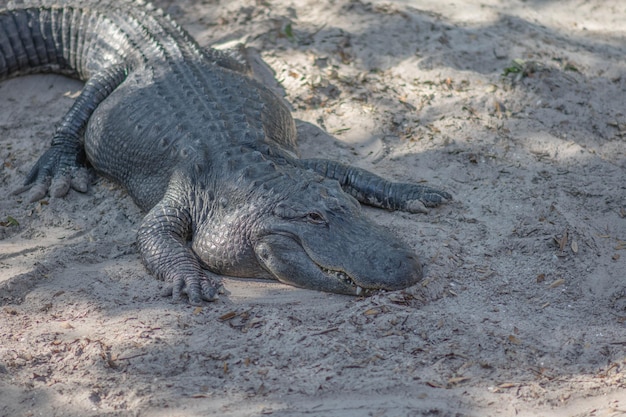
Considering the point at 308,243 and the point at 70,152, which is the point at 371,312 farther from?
the point at 70,152

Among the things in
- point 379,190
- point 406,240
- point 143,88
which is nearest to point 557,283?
point 406,240

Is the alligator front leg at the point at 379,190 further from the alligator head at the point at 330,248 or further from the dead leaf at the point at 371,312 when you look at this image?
the dead leaf at the point at 371,312

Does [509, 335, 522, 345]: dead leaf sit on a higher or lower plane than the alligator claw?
higher

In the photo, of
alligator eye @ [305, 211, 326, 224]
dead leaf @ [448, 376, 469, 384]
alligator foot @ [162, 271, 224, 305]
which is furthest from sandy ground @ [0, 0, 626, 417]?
alligator eye @ [305, 211, 326, 224]

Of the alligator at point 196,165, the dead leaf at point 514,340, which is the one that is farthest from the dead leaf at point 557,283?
the alligator at point 196,165

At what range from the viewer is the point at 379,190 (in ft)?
17.5

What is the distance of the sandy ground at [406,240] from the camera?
3.46 meters

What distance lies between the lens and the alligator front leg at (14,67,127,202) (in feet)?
19.0

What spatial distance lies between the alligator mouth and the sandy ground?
9 cm

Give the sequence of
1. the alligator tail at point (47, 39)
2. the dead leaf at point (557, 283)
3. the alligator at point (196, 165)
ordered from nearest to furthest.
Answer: the dead leaf at point (557, 283) < the alligator at point (196, 165) < the alligator tail at point (47, 39)

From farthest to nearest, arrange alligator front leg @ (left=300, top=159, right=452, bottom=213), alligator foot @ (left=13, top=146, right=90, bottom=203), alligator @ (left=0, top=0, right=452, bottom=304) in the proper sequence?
alligator foot @ (left=13, top=146, right=90, bottom=203) → alligator front leg @ (left=300, top=159, right=452, bottom=213) → alligator @ (left=0, top=0, right=452, bottom=304)

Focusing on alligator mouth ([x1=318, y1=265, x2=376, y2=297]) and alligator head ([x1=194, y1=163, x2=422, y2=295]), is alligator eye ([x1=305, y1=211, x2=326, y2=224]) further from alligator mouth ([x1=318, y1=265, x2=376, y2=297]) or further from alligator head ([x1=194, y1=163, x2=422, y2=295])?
alligator mouth ([x1=318, y1=265, x2=376, y2=297])

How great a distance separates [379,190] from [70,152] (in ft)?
9.23

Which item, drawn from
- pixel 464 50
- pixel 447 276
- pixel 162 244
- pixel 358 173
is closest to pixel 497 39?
pixel 464 50
